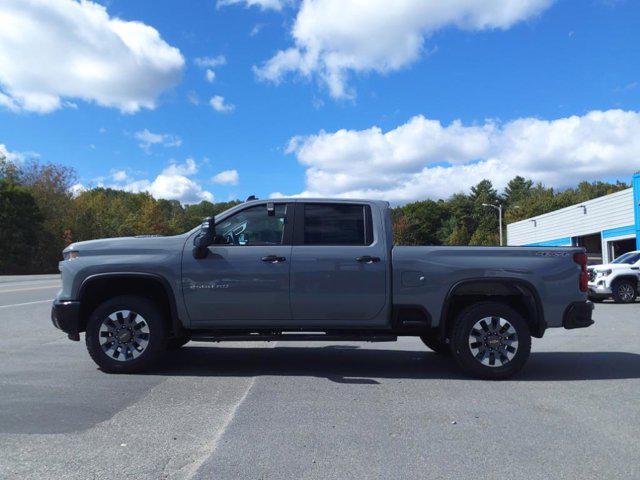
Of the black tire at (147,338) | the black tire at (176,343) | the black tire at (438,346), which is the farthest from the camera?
the black tire at (438,346)

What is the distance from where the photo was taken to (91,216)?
66.3m

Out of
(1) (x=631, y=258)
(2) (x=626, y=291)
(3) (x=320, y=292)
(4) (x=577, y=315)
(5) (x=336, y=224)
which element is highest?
(5) (x=336, y=224)

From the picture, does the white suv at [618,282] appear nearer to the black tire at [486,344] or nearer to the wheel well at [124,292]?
the black tire at [486,344]

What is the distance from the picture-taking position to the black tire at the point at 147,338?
666 centimetres

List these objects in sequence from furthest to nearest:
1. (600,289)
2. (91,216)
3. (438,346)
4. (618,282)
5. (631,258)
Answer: (91,216) < (631,258) < (600,289) < (618,282) < (438,346)

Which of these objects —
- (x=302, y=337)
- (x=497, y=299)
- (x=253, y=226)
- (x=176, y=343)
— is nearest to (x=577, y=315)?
(x=497, y=299)

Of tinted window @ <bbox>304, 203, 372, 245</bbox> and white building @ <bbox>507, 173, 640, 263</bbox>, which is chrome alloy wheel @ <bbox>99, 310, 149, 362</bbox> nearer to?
tinted window @ <bbox>304, 203, 372, 245</bbox>

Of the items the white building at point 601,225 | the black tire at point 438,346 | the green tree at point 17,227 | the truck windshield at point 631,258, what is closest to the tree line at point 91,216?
the green tree at point 17,227

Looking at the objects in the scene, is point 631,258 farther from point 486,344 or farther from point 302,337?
point 302,337

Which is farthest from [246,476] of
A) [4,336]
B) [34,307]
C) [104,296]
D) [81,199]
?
[81,199]

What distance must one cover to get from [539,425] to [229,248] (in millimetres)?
3818

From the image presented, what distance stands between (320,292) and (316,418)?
180cm

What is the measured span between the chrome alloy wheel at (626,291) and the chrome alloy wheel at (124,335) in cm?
1564

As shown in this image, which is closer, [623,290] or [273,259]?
[273,259]
